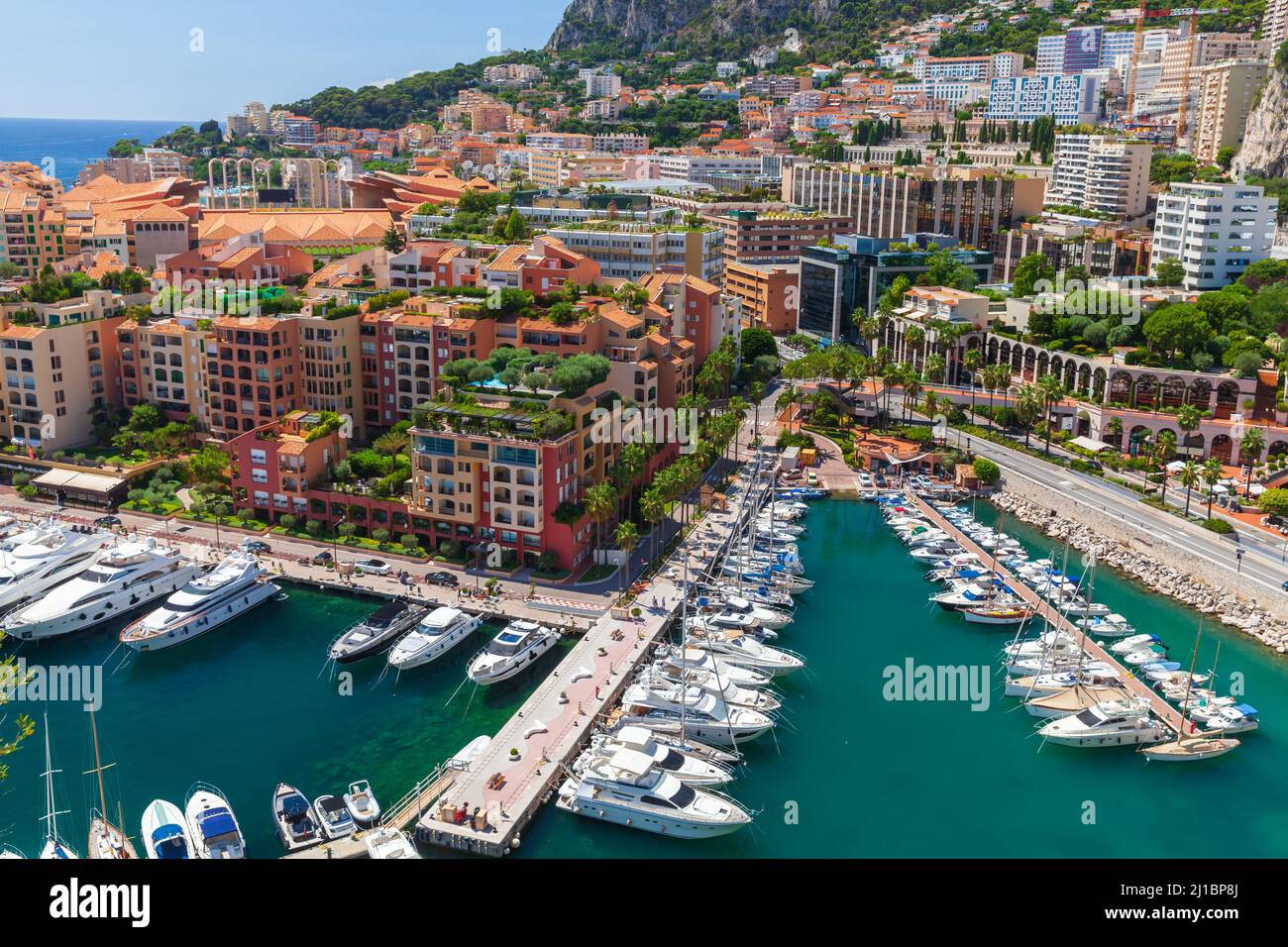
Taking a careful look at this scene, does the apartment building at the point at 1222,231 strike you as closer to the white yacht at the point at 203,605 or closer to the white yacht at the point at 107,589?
Result: the white yacht at the point at 203,605

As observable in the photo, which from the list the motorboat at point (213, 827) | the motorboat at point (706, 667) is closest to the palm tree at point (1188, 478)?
the motorboat at point (706, 667)

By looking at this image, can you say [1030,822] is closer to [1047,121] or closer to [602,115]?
[1047,121]

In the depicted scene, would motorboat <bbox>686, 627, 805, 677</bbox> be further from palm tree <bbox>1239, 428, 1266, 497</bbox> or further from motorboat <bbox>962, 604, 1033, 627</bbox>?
palm tree <bbox>1239, 428, 1266, 497</bbox>

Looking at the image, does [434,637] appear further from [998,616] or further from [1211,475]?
[1211,475]

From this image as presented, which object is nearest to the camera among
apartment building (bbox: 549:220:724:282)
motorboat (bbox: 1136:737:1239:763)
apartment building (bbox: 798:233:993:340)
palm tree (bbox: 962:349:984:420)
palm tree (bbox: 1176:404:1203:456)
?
motorboat (bbox: 1136:737:1239:763)

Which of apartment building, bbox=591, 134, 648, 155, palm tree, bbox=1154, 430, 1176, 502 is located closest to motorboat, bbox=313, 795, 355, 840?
palm tree, bbox=1154, 430, 1176, 502
